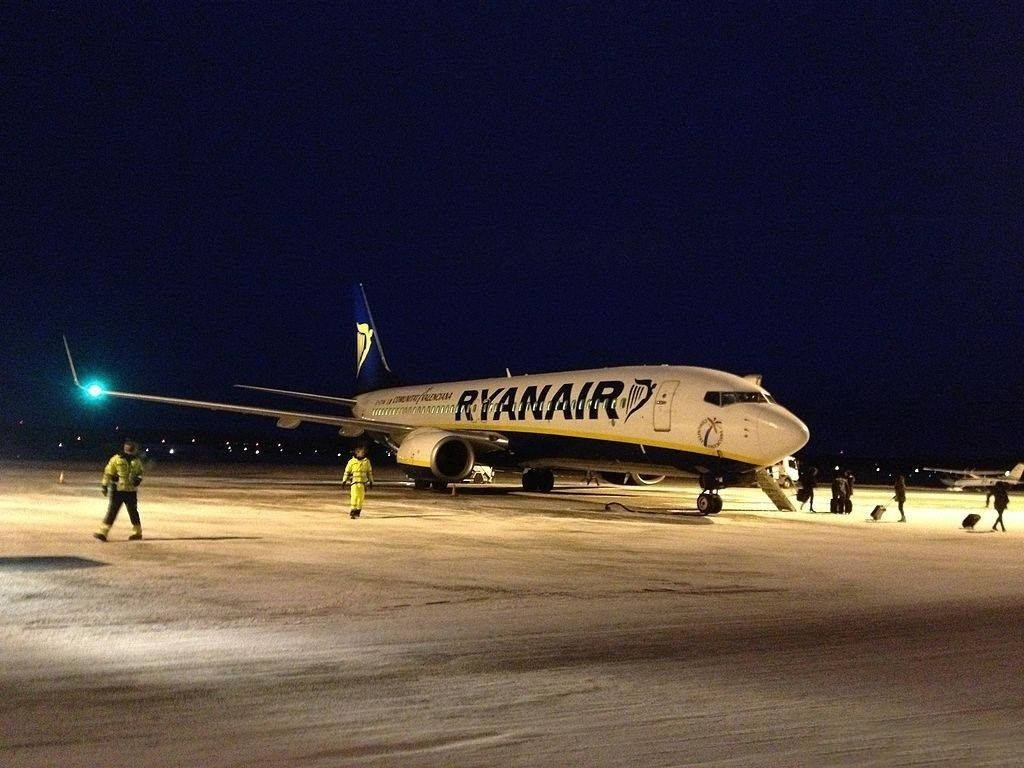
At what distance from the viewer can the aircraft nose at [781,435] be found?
23.5m

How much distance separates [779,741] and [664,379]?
2081 cm

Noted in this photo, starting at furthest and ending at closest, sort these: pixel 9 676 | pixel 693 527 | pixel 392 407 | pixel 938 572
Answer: pixel 392 407 < pixel 693 527 < pixel 938 572 < pixel 9 676

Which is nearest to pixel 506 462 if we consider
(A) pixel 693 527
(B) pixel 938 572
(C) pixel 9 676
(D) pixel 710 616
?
(A) pixel 693 527

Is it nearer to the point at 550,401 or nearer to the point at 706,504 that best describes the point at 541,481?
the point at 550,401

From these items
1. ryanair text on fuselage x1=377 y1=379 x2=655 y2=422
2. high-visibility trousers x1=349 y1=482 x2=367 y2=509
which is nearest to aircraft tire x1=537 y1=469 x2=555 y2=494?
ryanair text on fuselage x1=377 y1=379 x2=655 y2=422

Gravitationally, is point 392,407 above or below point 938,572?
above

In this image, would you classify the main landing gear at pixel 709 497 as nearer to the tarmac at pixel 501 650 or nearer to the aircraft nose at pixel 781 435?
the aircraft nose at pixel 781 435

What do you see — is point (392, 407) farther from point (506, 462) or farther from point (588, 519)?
point (588, 519)

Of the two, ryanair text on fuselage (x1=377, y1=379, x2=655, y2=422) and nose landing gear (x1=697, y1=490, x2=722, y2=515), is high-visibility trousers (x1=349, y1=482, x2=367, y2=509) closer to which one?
nose landing gear (x1=697, y1=490, x2=722, y2=515)

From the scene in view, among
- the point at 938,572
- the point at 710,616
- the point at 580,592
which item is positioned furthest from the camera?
the point at 938,572

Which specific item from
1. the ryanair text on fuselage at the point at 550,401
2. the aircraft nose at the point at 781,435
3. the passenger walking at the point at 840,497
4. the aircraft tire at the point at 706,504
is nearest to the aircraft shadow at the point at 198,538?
the aircraft tire at the point at 706,504

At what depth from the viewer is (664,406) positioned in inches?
1015

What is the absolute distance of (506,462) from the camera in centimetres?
3183

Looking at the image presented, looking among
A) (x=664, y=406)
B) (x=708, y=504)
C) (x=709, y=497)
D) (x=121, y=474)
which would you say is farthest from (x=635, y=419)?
(x=121, y=474)
